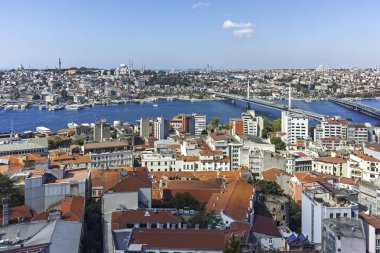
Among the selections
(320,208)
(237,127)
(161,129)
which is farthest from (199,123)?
(320,208)

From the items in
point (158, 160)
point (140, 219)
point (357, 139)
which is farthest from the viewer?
point (357, 139)

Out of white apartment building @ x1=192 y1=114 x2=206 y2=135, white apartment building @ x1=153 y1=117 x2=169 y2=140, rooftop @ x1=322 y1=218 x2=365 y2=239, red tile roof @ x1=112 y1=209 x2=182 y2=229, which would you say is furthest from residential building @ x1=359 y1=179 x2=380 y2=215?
white apartment building @ x1=192 y1=114 x2=206 y2=135

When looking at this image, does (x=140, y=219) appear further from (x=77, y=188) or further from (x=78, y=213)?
(x=77, y=188)

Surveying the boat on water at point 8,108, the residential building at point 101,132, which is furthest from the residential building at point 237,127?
the boat on water at point 8,108

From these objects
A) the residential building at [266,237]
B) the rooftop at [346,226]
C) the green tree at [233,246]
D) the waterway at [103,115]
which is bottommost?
the waterway at [103,115]

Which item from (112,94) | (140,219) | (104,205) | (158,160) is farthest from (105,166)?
(112,94)

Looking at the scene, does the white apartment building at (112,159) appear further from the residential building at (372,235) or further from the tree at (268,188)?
the residential building at (372,235)
